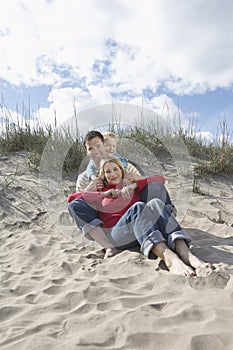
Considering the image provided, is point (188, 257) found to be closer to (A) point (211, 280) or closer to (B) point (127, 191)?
(A) point (211, 280)

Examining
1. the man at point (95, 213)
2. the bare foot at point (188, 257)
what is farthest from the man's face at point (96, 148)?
the bare foot at point (188, 257)

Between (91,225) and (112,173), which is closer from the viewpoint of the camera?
(91,225)

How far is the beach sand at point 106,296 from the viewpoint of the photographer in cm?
151

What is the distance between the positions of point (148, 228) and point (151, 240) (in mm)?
97

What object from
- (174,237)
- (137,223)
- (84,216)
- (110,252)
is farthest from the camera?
(84,216)

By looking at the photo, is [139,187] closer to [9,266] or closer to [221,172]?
[9,266]

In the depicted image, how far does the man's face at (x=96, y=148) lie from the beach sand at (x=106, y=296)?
0.86 metres

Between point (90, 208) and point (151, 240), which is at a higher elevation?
point (90, 208)

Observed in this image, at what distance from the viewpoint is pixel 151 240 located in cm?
239

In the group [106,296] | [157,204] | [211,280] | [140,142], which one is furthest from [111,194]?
[140,142]

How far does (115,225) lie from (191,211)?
1447 mm

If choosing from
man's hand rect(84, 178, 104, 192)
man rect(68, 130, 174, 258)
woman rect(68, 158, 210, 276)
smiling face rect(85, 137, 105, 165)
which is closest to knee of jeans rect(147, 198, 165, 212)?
woman rect(68, 158, 210, 276)

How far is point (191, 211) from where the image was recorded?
3918 mm

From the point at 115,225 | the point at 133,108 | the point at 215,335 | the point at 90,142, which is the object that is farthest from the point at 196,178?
the point at 215,335
